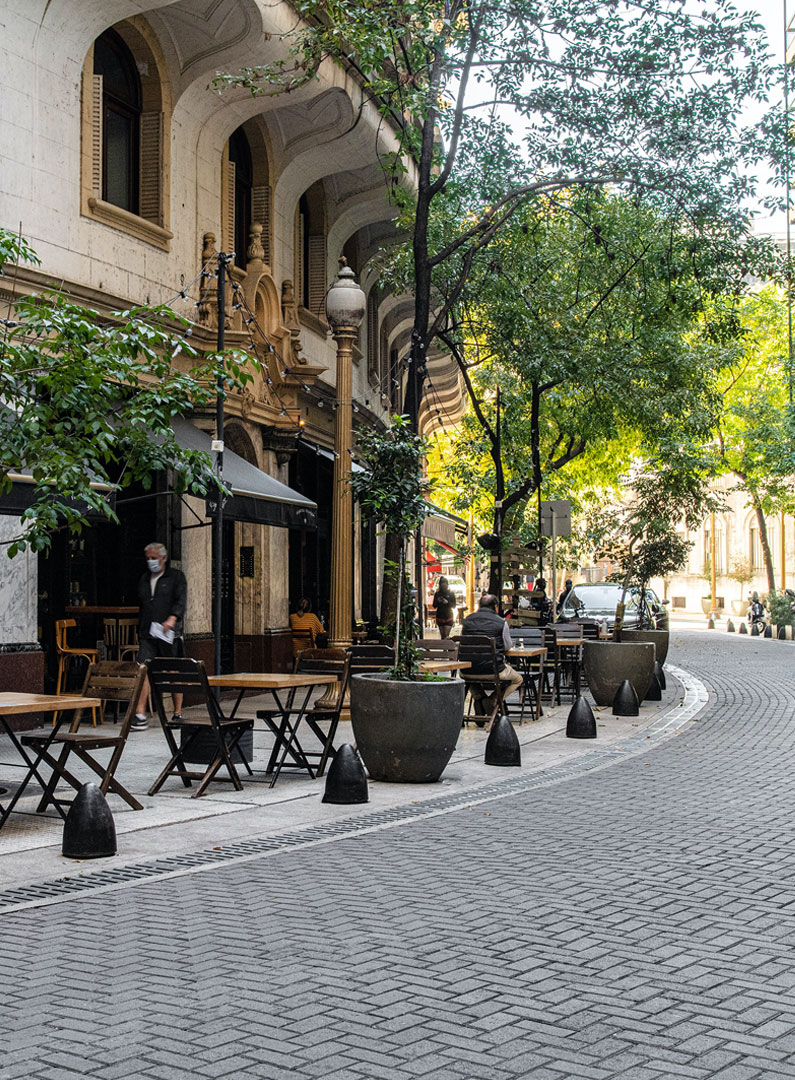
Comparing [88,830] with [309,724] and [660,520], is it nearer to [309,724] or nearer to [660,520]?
[309,724]

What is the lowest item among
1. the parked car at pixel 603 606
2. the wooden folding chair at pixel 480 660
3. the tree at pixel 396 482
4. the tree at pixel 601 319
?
the wooden folding chair at pixel 480 660

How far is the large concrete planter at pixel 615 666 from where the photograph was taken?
17453 millimetres

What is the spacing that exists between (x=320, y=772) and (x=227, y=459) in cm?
667

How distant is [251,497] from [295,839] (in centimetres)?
758

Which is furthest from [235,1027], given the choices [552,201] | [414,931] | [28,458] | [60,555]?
[552,201]

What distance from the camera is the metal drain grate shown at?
6.71 m

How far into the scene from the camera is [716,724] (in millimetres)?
15578

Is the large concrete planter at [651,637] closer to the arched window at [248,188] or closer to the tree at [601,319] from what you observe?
the tree at [601,319]

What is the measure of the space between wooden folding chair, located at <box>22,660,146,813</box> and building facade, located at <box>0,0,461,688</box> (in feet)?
11.4

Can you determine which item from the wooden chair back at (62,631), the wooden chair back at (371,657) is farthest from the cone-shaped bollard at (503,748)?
the wooden chair back at (62,631)

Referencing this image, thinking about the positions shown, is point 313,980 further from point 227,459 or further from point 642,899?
point 227,459

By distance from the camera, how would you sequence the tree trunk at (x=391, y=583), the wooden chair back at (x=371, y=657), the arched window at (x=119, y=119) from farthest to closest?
1. the arched window at (x=119, y=119)
2. the tree trunk at (x=391, y=583)
3. the wooden chair back at (x=371, y=657)

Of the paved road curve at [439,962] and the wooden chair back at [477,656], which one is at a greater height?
the wooden chair back at [477,656]

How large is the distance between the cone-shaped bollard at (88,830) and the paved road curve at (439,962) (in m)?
0.77
